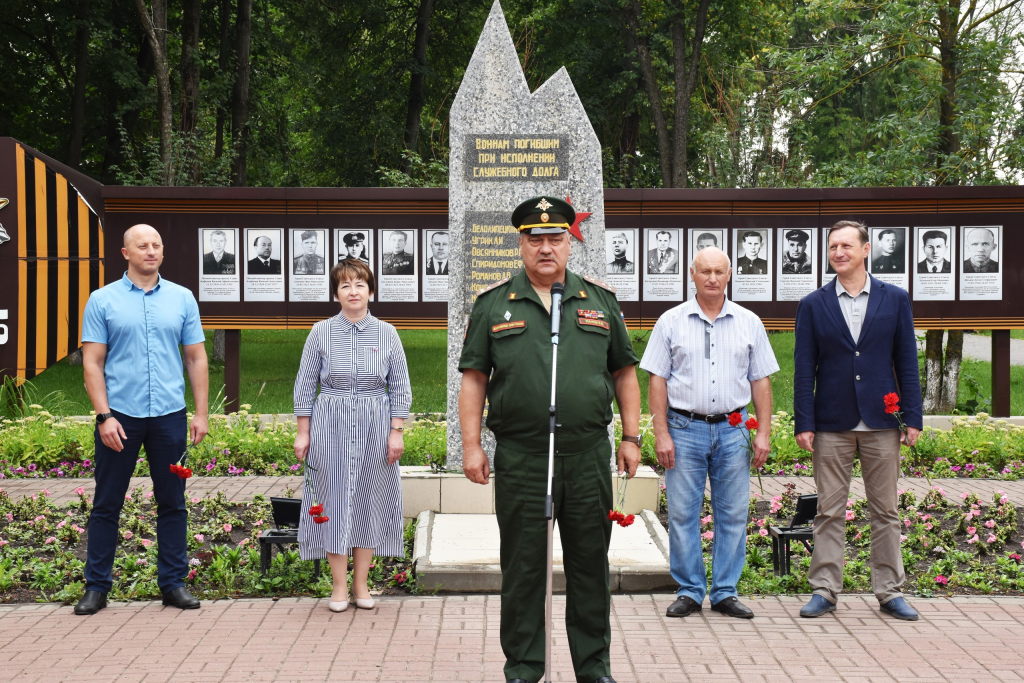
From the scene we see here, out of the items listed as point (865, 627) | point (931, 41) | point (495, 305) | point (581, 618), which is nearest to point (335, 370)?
point (495, 305)

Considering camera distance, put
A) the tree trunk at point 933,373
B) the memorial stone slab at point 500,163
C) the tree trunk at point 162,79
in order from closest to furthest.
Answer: the memorial stone slab at point 500,163
the tree trunk at point 933,373
the tree trunk at point 162,79

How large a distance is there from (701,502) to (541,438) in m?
1.53

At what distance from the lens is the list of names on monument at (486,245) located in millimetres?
7062

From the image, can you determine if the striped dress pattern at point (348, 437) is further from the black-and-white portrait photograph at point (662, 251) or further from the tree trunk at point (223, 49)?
the tree trunk at point (223, 49)

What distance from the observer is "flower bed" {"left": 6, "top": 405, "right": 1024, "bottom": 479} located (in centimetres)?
840

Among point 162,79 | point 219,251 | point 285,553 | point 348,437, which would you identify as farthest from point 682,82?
point 348,437

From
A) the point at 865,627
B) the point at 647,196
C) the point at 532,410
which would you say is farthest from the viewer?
the point at 647,196

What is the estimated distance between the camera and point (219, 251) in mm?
10359

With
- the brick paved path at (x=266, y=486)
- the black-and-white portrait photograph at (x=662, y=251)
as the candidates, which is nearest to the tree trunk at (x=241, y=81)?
the black-and-white portrait photograph at (x=662, y=251)

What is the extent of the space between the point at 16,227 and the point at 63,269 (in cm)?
68

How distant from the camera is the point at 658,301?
10.4m

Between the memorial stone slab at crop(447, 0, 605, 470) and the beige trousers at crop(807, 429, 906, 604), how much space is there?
109 inches

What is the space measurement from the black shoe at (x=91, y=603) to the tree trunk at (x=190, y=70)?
12.6 m

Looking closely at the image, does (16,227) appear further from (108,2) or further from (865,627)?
(108,2)
